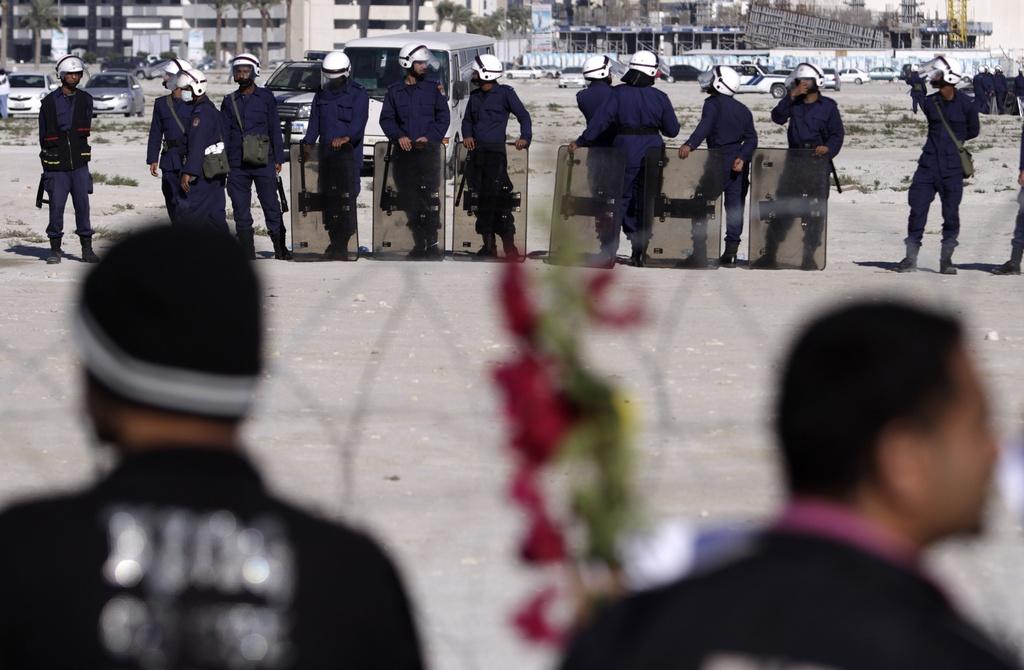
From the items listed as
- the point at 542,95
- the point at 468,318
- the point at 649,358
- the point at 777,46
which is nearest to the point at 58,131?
the point at 468,318

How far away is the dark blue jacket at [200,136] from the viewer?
12.3m

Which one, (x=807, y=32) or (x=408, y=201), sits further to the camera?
(x=807, y=32)

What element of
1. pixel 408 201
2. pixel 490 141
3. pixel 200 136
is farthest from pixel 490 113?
pixel 200 136

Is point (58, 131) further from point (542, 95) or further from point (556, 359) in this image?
point (542, 95)

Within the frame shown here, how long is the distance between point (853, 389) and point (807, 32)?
12758 cm

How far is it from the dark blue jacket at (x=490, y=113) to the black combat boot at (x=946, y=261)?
3.62 meters

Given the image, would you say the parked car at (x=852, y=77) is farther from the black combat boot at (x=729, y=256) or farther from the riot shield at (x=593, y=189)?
the riot shield at (x=593, y=189)

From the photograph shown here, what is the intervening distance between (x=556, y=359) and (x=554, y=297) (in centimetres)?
7

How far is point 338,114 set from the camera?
13.6 metres

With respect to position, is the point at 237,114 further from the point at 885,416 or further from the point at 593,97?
the point at 885,416

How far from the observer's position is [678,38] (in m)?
135

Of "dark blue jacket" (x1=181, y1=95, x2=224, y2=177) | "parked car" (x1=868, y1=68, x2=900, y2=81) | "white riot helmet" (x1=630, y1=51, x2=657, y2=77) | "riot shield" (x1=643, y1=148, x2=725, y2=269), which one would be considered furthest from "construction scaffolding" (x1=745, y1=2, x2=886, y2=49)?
"dark blue jacket" (x1=181, y1=95, x2=224, y2=177)

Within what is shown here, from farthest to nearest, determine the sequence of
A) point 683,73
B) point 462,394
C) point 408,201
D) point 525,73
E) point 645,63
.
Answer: point 525,73
point 683,73
point 408,201
point 645,63
point 462,394

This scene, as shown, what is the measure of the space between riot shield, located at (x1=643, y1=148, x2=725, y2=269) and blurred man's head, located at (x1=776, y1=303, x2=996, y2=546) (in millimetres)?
11581
